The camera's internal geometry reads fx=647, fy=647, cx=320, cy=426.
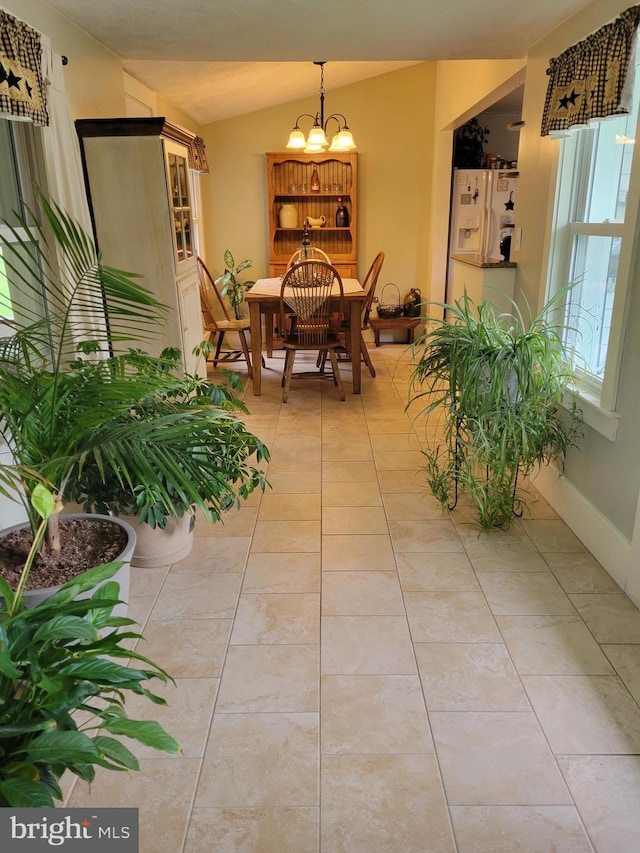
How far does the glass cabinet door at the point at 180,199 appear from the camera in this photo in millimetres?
3338

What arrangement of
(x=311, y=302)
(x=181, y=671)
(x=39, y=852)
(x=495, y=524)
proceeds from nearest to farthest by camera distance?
(x=39, y=852), (x=181, y=671), (x=495, y=524), (x=311, y=302)

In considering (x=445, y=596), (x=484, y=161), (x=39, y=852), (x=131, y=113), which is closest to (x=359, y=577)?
(x=445, y=596)

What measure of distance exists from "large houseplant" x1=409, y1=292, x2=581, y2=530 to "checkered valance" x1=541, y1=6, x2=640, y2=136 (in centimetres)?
71

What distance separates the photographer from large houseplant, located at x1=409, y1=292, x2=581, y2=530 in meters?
2.51

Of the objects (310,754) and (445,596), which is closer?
(310,754)

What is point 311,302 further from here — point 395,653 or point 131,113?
point 395,653

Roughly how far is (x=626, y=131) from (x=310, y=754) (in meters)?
2.41

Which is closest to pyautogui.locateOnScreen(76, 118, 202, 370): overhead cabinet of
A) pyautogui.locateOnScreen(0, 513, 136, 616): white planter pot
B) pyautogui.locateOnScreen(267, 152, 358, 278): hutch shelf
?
pyautogui.locateOnScreen(0, 513, 136, 616): white planter pot

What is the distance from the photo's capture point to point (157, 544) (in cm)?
251

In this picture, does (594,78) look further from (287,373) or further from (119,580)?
(287,373)

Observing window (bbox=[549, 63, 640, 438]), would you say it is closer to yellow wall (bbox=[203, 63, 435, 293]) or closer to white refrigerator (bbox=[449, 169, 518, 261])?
white refrigerator (bbox=[449, 169, 518, 261])

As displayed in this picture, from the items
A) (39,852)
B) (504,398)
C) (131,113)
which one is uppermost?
(131,113)

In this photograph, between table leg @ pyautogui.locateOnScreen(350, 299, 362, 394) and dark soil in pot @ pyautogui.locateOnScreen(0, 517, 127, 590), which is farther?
table leg @ pyautogui.locateOnScreen(350, 299, 362, 394)

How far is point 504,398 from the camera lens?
8.29ft
